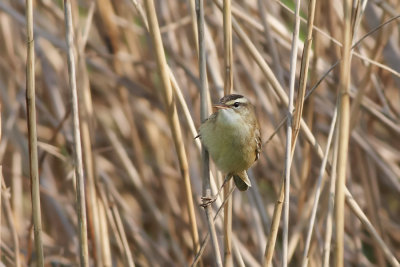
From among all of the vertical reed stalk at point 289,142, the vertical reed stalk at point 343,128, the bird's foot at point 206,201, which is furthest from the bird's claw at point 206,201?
the vertical reed stalk at point 343,128

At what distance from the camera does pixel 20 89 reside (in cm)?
351

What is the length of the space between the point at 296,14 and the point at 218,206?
0.76 metres

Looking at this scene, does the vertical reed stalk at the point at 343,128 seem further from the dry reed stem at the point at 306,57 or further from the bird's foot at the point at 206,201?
the bird's foot at the point at 206,201

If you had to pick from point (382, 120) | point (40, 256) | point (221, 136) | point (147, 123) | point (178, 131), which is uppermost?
point (147, 123)

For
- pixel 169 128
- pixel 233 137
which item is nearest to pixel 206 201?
pixel 233 137

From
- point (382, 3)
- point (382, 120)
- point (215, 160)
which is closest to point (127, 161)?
point (215, 160)

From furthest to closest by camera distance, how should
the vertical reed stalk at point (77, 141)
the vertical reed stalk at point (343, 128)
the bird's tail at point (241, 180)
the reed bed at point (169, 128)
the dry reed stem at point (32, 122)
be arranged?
the reed bed at point (169, 128) < the bird's tail at point (241, 180) < the vertical reed stalk at point (77, 141) < the dry reed stem at point (32, 122) < the vertical reed stalk at point (343, 128)

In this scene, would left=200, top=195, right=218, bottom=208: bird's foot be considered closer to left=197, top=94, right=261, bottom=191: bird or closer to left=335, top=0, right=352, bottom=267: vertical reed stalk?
left=197, top=94, right=261, bottom=191: bird

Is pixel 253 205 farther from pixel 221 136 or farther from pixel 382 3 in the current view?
pixel 382 3

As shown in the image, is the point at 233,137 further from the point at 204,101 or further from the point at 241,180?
the point at 204,101

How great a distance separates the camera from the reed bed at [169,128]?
106 inches

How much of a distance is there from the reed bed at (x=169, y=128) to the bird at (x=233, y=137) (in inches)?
4.3

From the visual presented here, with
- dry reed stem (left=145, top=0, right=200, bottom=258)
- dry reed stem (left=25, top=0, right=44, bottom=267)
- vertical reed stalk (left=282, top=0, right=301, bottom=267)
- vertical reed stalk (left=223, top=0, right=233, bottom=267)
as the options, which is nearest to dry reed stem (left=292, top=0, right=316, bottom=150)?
vertical reed stalk (left=282, top=0, right=301, bottom=267)

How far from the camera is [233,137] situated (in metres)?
2.38
